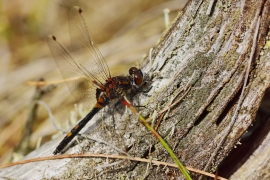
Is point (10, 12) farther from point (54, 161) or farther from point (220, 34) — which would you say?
point (220, 34)

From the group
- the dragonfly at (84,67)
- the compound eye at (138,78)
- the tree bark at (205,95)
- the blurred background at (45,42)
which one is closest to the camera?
the tree bark at (205,95)

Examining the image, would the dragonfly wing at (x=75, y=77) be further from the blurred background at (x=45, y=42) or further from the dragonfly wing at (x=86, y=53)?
the blurred background at (x=45, y=42)

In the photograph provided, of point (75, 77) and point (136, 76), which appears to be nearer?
point (136, 76)

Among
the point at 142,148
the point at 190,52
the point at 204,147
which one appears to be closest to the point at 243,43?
the point at 190,52

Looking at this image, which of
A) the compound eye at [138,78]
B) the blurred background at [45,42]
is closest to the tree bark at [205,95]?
the compound eye at [138,78]

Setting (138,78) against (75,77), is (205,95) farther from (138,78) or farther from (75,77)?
(75,77)

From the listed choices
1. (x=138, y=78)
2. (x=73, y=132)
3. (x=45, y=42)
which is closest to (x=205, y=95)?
(x=138, y=78)

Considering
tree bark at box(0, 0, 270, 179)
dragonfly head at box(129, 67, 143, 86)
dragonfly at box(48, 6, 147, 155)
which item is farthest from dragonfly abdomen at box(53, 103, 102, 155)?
dragonfly head at box(129, 67, 143, 86)
